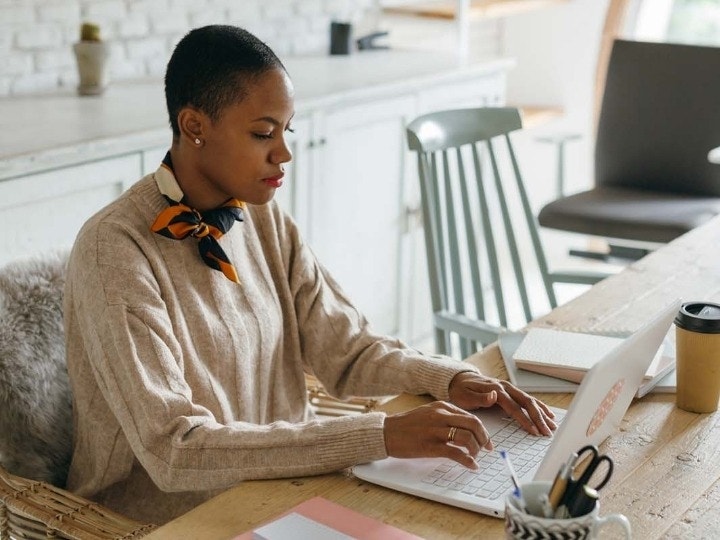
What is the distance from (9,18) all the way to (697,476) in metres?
2.11

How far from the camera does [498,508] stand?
1260 millimetres

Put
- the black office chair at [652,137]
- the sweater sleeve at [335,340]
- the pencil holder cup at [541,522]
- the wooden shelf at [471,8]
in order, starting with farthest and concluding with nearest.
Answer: the wooden shelf at [471,8] < the black office chair at [652,137] < the sweater sleeve at [335,340] < the pencil holder cup at [541,522]

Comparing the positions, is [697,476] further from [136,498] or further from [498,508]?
[136,498]

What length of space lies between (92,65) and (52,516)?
164 centimetres

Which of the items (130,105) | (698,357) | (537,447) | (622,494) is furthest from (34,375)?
(130,105)

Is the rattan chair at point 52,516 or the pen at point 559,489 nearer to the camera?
the pen at point 559,489

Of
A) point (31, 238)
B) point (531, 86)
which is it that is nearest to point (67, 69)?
point (31, 238)

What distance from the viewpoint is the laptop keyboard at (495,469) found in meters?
1.31

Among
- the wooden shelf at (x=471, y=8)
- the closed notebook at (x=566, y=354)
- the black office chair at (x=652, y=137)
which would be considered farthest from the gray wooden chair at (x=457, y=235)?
the wooden shelf at (x=471, y=8)

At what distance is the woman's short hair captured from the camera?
1529 millimetres

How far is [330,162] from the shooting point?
3.18 metres

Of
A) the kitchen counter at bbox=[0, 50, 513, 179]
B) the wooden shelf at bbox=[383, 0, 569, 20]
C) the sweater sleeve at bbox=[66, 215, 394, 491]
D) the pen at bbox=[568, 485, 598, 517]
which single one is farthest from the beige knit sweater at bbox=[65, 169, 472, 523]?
the wooden shelf at bbox=[383, 0, 569, 20]

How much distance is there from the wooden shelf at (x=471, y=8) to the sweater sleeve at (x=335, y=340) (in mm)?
2379

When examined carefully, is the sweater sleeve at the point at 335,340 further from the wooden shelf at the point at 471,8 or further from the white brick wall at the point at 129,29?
the wooden shelf at the point at 471,8
